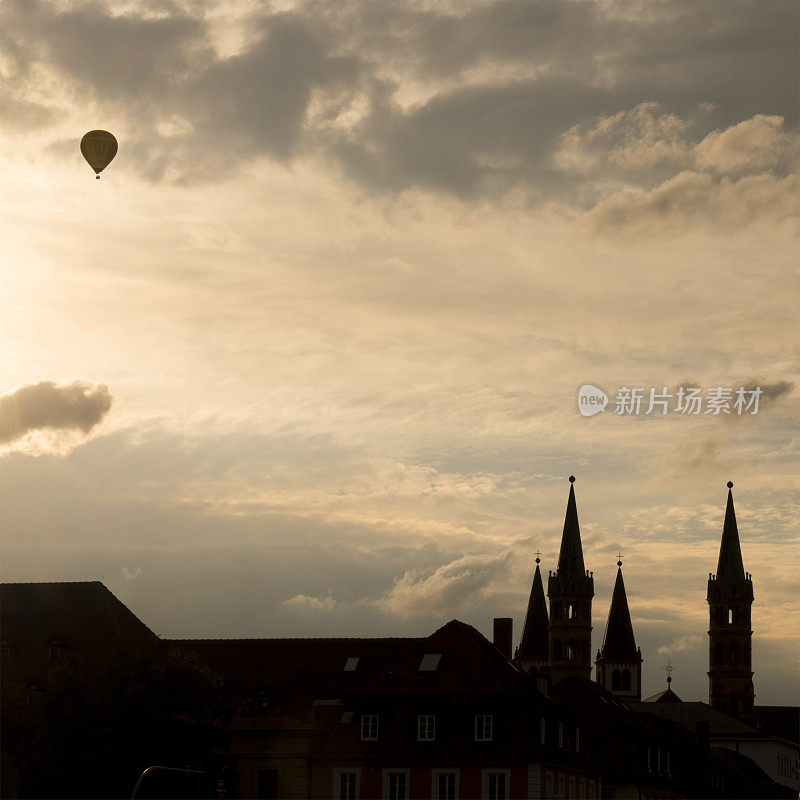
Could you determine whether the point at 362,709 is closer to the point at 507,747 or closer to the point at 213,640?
the point at 507,747

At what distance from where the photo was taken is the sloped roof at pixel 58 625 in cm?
7531

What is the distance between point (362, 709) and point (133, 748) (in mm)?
17976

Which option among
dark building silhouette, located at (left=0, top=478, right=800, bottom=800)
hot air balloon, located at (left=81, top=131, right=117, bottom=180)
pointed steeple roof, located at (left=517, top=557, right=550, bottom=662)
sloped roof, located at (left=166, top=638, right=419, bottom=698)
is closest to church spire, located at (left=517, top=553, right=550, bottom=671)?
pointed steeple roof, located at (left=517, top=557, right=550, bottom=662)

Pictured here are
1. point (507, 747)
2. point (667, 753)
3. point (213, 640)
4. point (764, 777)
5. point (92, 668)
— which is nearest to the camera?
point (507, 747)

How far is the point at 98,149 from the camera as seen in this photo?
59594 millimetres

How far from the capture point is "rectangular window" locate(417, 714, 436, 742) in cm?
6900

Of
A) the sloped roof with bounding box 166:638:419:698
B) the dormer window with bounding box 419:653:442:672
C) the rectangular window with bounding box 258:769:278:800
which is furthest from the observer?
the sloped roof with bounding box 166:638:419:698

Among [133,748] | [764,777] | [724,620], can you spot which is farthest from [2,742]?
[724,620]

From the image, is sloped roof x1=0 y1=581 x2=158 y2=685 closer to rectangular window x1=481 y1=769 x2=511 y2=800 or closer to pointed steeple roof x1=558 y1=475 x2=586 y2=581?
rectangular window x1=481 y1=769 x2=511 y2=800

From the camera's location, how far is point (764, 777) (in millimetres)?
125375

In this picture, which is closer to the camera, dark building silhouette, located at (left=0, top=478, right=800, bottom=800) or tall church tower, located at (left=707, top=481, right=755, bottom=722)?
dark building silhouette, located at (left=0, top=478, right=800, bottom=800)

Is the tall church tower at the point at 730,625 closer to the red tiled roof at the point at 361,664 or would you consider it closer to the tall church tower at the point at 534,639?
the tall church tower at the point at 534,639

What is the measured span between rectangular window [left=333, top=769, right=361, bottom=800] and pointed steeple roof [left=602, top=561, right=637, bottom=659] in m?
132

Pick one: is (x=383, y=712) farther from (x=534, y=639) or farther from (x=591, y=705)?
(x=534, y=639)
